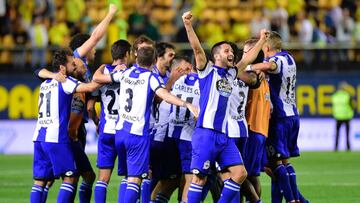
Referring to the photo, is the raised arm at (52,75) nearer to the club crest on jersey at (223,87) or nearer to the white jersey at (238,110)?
the club crest on jersey at (223,87)

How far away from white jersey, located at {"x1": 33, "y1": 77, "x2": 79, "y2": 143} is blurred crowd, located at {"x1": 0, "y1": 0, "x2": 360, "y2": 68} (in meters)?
15.3

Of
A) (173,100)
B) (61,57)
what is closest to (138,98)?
(173,100)

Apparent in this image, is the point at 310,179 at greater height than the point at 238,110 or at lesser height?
lesser

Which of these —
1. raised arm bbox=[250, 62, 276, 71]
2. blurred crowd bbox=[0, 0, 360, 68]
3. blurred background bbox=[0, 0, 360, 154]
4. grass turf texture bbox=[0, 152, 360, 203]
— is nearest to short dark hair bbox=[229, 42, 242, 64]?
raised arm bbox=[250, 62, 276, 71]

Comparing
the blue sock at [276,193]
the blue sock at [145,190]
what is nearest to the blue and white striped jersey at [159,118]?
the blue sock at [145,190]

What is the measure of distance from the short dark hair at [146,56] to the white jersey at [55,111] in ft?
2.86

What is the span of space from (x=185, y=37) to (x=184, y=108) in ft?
53.6

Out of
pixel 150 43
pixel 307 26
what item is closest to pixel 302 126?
pixel 307 26

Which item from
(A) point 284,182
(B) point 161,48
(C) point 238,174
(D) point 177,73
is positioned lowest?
(A) point 284,182

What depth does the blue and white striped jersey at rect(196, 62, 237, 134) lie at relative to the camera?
1320 centimetres

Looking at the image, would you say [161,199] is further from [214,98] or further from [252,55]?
[252,55]

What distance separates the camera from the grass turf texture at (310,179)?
57.8 ft

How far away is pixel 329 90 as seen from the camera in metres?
30.9

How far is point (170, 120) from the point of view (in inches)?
569
